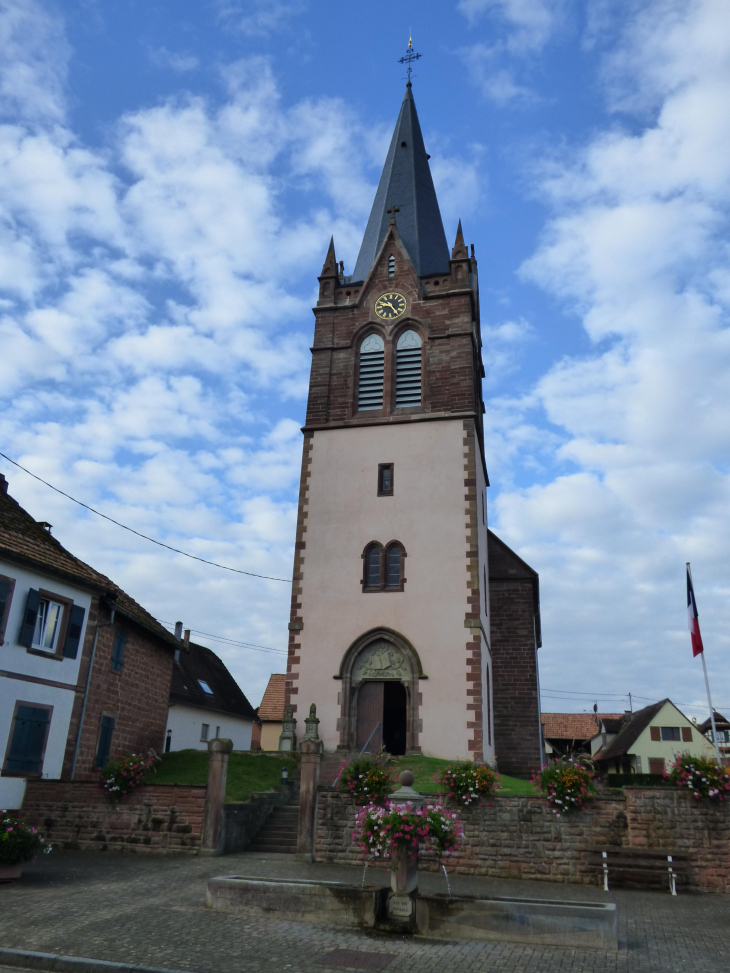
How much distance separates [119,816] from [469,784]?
723 cm

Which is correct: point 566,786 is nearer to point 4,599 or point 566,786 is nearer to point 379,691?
point 379,691

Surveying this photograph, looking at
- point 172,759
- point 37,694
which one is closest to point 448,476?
point 172,759

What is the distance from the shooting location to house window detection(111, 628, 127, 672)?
2094 centimetres

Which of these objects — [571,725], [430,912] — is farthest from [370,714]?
[571,725]

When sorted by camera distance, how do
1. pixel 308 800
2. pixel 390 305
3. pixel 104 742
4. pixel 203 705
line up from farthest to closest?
pixel 203 705, pixel 390 305, pixel 104 742, pixel 308 800

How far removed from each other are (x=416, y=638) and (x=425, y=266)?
48.1ft

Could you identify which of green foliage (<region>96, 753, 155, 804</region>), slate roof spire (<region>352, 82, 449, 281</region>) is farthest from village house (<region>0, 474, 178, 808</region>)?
slate roof spire (<region>352, 82, 449, 281</region>)

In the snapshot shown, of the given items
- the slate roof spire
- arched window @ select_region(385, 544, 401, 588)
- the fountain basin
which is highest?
the slate roof spire

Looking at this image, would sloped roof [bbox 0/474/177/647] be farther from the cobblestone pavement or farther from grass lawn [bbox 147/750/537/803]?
the cobblestone pavement

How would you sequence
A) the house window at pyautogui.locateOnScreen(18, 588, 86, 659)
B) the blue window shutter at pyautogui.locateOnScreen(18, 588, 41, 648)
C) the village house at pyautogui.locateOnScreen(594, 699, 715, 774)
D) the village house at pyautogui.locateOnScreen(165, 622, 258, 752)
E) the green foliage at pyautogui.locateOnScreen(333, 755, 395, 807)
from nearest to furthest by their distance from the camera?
the green foliage at pyautogui.locateOnScreen(333, 755, 395, 807) → the blue window shutter at pyautogui.locateOnScreen(18, 588, 41, 648) → the house window at pyautogui.locateOnScreen(18, 588, 86, 659) → the village house at pyautogui.locateOnScreen(165, 622, 258, 752) → the village house at pyautogui.locateOnScreen(594, 699, 715, 774)

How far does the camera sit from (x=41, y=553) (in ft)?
60.5

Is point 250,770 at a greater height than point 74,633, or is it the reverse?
point 74,633

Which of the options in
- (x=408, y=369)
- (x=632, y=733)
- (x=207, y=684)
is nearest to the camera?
(x=408, y=369)

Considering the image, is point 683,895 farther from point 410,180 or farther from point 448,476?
point 410,180
